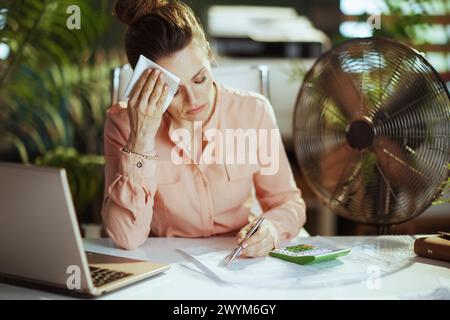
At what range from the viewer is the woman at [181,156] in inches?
61.6

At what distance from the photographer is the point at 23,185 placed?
1128 millimetres

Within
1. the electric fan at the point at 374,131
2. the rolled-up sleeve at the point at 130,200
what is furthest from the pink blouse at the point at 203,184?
the electric fan at the point at 374,131

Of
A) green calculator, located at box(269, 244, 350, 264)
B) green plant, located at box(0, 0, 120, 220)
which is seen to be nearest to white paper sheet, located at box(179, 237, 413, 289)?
green calculator, located at box(269, 244, 350, 264)

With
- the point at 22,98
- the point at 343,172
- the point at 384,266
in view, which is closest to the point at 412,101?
the point at 343,172

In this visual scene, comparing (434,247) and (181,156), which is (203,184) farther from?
(434,247)

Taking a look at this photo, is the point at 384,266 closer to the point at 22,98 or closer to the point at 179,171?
the point at 179,171

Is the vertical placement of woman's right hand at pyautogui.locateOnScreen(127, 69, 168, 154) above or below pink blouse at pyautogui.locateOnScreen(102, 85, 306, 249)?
above

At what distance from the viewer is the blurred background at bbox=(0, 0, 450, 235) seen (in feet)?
7.83

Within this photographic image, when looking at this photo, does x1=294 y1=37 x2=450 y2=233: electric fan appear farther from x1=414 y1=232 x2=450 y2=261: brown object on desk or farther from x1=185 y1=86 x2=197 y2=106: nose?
x1=185 y1=86 x2=197 y2=106: nose

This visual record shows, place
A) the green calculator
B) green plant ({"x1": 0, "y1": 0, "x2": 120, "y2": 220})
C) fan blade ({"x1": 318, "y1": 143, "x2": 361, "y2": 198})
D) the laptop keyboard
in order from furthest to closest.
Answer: green plant ({"x1": 0, "y1": 0, "x2": 120, "y2": 220})
fan blade ({"x1": 318, "y1": 143, "x2": 361, "y2": 198})
the green calculator
the laptop keyboard

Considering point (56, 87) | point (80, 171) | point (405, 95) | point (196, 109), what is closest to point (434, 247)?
point (405, 95)

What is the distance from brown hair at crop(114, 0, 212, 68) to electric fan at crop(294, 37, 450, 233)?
1.18ft

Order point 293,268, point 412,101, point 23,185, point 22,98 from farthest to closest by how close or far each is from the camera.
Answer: point 22,98 < point 412,101 < point 293,268 < point 23,185
